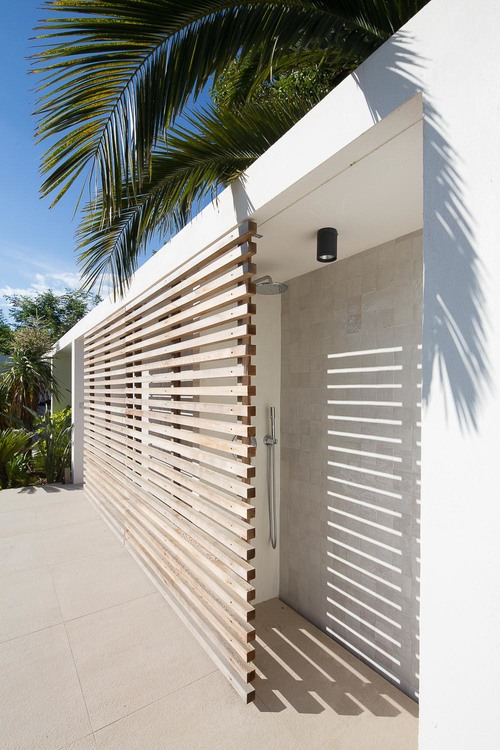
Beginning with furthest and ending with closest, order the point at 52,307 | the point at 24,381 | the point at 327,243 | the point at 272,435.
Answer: the point at 52,307 < the point at 24,381 < the point at 272,435 < the point at 327,243

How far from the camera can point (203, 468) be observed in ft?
8.84

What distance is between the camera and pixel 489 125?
3.72 feet

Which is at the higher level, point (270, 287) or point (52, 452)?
point (270, 287)

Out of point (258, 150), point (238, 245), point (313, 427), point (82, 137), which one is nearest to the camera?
point (82, 137)

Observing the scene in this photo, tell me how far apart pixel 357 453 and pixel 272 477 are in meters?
0.99

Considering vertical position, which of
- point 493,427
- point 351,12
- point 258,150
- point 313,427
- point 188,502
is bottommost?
point 188,502

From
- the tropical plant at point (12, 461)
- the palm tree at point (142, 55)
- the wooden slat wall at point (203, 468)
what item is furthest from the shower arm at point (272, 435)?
the tropical plant at point (12, 461)

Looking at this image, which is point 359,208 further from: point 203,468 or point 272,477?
point 272,477

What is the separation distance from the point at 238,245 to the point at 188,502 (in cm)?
173

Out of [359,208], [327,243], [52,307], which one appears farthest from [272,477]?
[52,307]

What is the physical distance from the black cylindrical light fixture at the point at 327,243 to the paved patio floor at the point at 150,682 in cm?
251

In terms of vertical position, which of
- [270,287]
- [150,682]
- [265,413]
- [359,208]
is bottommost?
[150,682]

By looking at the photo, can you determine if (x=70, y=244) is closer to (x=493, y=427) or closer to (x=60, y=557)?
(x=60, y=557)

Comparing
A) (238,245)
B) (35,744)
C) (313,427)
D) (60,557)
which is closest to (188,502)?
(313,427)
